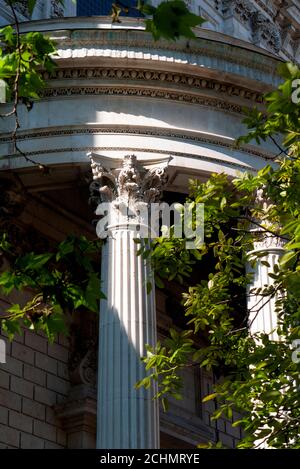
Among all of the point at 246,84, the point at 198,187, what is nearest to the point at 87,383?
the point at 246,84

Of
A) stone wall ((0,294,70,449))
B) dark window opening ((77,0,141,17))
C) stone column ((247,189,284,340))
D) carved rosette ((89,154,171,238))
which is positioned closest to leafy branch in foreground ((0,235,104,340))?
carved rosette ((89,154,171,238))

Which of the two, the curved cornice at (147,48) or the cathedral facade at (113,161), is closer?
the cathedral facade at (113,161)

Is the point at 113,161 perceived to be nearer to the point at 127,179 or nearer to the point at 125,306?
the point at 127,179

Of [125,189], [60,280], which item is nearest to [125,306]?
[125,189]

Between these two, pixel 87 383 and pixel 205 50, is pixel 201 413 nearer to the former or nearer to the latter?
pixel 87 383

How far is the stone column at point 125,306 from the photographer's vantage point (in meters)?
22.4

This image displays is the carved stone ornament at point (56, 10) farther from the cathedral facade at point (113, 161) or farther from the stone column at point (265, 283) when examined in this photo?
the stone column at point (265, 283)

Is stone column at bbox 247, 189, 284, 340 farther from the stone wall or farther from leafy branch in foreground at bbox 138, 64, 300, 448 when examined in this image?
the stone wall

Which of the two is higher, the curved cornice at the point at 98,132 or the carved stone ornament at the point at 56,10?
the carved stone ornament at the point at 56,10

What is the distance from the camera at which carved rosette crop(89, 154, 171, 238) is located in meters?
24.7

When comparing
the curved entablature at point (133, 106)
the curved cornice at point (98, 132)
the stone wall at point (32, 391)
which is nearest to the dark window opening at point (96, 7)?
the curved entablature at point (133, 106)

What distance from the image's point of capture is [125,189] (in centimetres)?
2494

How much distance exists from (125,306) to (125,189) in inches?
118

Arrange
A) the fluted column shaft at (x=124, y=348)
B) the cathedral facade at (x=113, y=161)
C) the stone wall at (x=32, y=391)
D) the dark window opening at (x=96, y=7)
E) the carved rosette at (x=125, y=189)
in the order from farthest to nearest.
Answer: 1. the dark window opening at (x=96, y=7)
2. the stone wall at (x=32, y=391)
3. the carved rosette at (x=125, y=189)
4. the cathedral facade at (x=113, y=161)
5. the fluted column shaft at (x=124, y=348)
